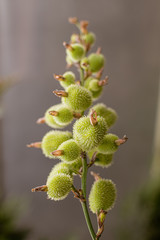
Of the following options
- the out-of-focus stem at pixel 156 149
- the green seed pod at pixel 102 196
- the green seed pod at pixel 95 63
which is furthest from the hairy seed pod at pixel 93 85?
the out-of-focus stem at pixel 156 149

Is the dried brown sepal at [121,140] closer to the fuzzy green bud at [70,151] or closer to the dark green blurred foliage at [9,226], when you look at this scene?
the fuzzy green bud at [70,151]

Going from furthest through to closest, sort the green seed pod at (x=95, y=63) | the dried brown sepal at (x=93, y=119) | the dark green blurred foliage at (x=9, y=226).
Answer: the dark green blurred foliage at (x=9, y=226) < the green seed pod at (x=95, y=63) < the dried brown sepal at (x=93, y=119)

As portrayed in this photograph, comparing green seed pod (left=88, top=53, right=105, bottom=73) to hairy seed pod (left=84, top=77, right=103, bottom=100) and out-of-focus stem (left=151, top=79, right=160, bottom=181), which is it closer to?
hairy seed pod (left=84, top=77, right=103, bottom=100)

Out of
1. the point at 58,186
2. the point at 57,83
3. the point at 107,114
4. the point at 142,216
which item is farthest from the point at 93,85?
the point at 142,216

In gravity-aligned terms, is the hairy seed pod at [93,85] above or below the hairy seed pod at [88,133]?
above

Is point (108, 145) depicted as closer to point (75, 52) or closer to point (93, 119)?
point (93, 119)

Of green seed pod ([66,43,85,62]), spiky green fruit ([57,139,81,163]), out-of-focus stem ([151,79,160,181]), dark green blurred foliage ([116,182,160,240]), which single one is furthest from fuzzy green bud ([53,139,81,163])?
out-of-focus stem ([151,79,160,181])

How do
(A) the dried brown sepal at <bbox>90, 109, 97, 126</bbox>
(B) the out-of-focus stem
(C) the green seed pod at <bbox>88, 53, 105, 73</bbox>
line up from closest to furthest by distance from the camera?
(A) the dried brown sepal at <bbox>90, 109, 97, 126</bbox>, (C) the green seed pod at <bbox>88, 53, 105, 73</bbox>, (B) the out-of-focus stem

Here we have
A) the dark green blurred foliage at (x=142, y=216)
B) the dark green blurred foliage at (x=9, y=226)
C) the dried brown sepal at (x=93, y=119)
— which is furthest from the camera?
the dark green blurred foliage at (x=142, y=216)
